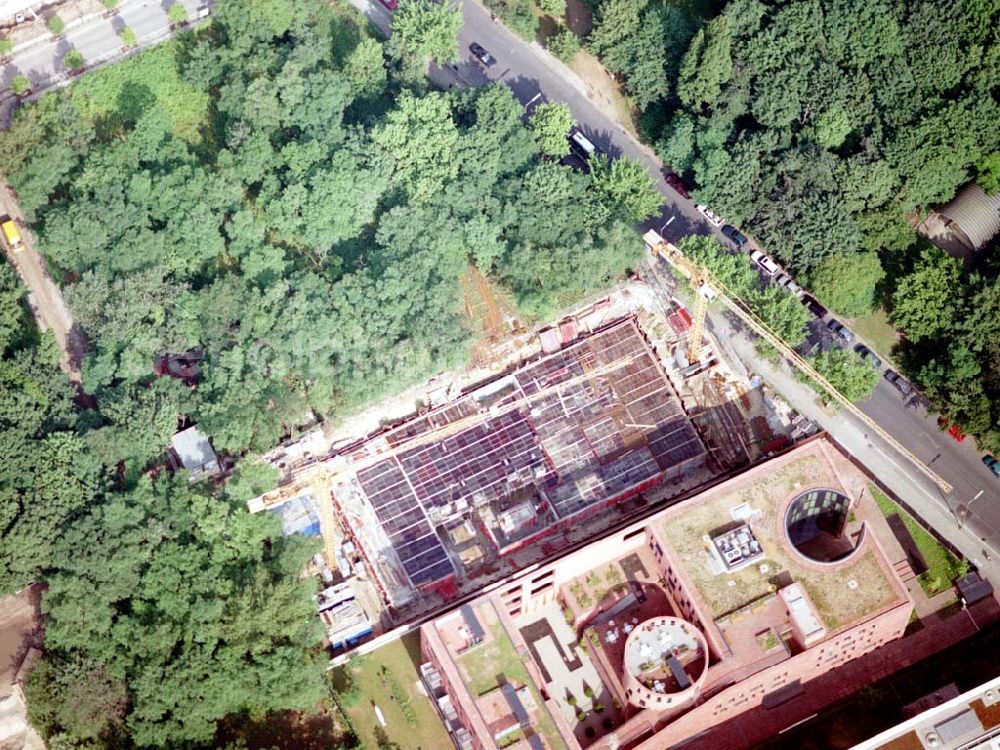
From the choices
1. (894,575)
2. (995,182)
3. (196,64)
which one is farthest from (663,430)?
(196,64)

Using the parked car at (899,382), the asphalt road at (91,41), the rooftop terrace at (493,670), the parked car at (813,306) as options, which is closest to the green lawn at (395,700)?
the rooftop terrace at (493,670)

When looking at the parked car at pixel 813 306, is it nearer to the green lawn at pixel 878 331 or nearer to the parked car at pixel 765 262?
the green lawn at pixel 878 331

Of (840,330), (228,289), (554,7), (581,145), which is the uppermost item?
(554,7)

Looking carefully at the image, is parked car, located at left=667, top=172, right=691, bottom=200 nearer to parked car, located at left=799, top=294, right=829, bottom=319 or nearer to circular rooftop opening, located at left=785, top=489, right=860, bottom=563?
parked car, located at left=799, top=294, right=829, bottom=319

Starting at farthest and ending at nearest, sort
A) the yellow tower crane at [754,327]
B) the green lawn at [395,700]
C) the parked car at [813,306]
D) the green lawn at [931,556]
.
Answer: the parked car at [813,306]
the yellow tower crane at [754,327]
the green lawn at [931,556]
the green lawn at [395,700]

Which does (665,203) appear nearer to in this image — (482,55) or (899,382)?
(482,55)

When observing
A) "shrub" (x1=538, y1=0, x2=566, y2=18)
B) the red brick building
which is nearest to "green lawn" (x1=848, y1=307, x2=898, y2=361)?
the red brick building

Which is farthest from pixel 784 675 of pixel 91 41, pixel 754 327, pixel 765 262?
pixel 91 41
